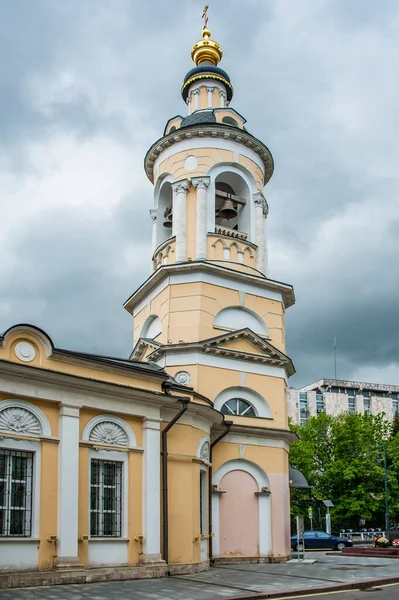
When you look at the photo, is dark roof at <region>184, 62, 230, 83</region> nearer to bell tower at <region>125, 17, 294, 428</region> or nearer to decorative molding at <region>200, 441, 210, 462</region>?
bell tower at <region>125, 17, 294, 428</region>

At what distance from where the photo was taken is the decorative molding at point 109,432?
16172 millimetres

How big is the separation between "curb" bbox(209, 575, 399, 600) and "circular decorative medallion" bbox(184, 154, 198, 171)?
15.7 meters

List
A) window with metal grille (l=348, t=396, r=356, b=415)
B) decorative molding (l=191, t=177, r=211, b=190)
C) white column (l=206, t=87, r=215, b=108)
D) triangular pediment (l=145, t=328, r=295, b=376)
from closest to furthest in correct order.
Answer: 1. triangular pediment (l=145, t=328, r=295, b=376)
2. decorative molding (l=191, t=177, r=211, b=190)
3. white column (l=206, t=87, r=215, b=108)
4. window with metal grille (l=348, t=396, r=356, b=415)

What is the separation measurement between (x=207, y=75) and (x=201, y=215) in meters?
7.56

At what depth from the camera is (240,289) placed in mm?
24312

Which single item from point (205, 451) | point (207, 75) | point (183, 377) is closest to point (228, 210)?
point (207, 75)

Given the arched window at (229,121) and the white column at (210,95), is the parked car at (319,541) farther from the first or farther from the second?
the white column at (210,95)

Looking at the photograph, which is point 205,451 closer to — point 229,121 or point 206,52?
point 229,121

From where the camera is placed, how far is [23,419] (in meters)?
14.9

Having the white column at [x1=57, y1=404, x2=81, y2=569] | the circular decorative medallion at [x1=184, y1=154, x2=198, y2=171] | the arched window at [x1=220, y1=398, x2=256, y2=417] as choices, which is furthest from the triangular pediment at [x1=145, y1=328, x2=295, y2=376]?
the white column at [x1=57, y1=404, x2=81, y2=569]

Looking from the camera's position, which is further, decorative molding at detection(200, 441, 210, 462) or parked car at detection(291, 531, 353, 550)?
parked car at detection(291, 531, 353, 550)

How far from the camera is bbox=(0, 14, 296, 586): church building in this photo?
49.0ft

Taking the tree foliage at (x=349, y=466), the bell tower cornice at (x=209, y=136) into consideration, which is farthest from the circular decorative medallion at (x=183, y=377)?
the tree foliage at (x=349, y=466)

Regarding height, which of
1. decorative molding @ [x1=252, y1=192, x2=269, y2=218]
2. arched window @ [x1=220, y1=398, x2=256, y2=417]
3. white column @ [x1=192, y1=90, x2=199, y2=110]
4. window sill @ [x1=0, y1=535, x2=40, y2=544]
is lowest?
window sill @ [x1=0, y1=535, x2=40, y2=544]
